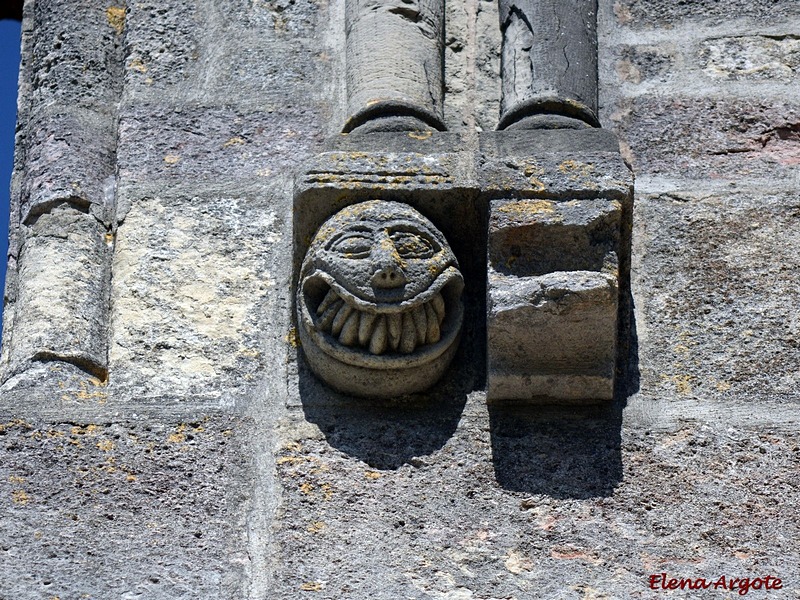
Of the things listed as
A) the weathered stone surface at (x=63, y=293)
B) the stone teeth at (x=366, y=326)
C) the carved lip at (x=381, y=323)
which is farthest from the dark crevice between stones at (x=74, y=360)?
the stone teeth at (x=366, y=326)

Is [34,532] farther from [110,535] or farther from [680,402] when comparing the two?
[680,402]

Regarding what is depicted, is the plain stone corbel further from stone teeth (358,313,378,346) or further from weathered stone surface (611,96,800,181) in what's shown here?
weathered stone surface (611,96,800,181)

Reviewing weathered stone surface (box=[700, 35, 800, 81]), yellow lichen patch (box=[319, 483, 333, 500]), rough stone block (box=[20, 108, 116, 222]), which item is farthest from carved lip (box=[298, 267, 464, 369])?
weathered stone surface (box=[700, 35, 800, 81])

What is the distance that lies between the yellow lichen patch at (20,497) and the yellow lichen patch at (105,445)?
15 centimetres

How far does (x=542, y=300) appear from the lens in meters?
3.17

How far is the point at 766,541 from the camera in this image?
3.11m

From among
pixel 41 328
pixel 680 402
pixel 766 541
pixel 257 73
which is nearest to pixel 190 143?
pixel 257 73

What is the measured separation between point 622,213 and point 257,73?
954 mm

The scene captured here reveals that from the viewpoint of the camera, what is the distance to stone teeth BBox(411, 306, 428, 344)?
10.5 ft

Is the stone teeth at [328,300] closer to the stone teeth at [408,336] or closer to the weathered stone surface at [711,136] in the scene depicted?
the stone teeth at [408,336]

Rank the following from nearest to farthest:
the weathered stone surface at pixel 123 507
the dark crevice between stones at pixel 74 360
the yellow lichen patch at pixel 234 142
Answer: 1. the weathered stone surface at pixel 123 507
2. the dark crevice between stones at pixel 74 360
3. the yellow lichen patch at pixel 234 142

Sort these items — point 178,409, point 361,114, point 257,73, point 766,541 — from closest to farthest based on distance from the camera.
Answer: point 766,541
point 178,409
point 361,114
point 257,73

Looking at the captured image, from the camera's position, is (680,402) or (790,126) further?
(790,126)

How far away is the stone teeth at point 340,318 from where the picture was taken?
10.5 ft
